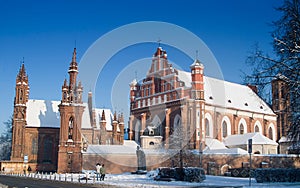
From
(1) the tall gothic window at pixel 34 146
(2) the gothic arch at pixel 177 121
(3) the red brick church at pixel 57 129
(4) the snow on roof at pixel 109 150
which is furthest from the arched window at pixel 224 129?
(1) the tall gothic window at pixel 34 146

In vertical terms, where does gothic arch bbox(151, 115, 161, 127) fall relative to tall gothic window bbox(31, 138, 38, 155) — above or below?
above

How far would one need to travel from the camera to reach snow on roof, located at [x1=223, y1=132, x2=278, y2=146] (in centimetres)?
6375

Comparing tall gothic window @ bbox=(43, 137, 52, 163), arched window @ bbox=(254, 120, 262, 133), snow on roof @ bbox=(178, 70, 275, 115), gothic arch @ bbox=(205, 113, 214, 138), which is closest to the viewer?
tall gothic window @ bbox=(43, 137, 52, 163)

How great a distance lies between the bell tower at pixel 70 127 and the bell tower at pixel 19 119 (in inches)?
315

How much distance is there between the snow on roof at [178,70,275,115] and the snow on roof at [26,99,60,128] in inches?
958

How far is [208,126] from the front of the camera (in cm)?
6769

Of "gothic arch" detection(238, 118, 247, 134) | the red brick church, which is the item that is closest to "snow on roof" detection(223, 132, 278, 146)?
"gothic arch" detection(238, 118, 247, 134)

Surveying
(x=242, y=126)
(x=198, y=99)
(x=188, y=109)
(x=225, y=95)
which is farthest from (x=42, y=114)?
(x=242, y=126)

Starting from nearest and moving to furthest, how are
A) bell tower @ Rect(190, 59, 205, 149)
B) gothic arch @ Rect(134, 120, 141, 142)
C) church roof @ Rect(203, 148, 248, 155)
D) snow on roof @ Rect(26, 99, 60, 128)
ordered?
church roof @ Rect(203, 148, 248, 155) → bell tower @ Rect(190, 59, 205, 149) → snow on roof @ Rect(26, 99, 60, 128) → gothic arch @ Rect(134, 120, 141, 142)

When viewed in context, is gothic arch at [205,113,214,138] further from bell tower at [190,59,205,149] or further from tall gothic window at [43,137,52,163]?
tall gothic window at [43,137,52,163]

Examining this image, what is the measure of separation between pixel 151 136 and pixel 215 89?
16489 millimetres

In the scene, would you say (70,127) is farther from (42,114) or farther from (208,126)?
(208,126)

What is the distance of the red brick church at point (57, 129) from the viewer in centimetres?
5931

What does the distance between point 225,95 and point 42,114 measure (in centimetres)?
3591
